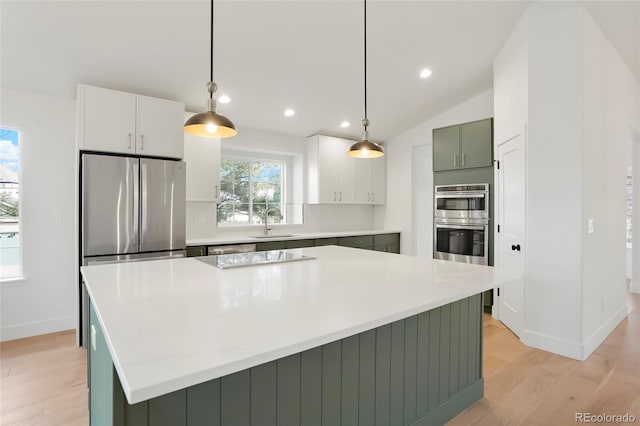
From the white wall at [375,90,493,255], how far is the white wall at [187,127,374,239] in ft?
1.52

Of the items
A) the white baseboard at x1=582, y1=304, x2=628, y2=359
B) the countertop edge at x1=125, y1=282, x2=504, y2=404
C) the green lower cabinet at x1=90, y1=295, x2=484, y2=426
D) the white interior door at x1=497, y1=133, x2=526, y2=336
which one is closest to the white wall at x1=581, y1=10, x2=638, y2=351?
the white baseboard at x1=582, y1=304, x2=628, y2=359

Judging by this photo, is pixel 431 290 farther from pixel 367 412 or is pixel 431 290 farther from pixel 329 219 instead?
pixel 329 219

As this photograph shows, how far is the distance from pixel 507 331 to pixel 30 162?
16.2 feet

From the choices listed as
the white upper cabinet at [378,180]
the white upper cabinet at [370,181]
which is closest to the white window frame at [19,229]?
the white upper cabinet at [370,181]

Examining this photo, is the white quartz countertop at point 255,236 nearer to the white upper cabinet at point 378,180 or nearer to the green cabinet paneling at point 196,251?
the green cabinet paneling at point 196,251

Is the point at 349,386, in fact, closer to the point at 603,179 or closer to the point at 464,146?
the point at 603,179

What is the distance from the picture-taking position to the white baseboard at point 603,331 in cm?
→ 277

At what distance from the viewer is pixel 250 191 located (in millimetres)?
4754

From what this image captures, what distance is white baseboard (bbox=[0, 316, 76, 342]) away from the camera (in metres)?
3.16

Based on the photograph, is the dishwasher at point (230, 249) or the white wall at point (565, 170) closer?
the white wall at point (565, 170)

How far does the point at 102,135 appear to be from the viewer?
9.89 feet

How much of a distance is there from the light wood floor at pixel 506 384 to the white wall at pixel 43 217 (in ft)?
0.90

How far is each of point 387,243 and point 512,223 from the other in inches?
91.2

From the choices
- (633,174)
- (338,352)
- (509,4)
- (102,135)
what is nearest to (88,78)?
(102,135)
